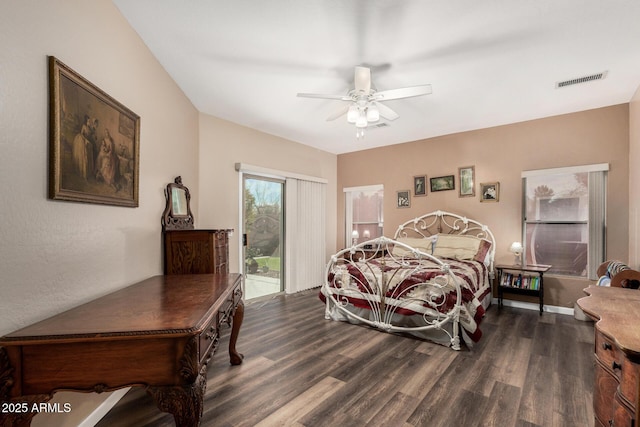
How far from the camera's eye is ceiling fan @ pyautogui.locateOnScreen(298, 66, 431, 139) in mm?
2635

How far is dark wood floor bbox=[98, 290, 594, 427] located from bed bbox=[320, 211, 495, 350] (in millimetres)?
216

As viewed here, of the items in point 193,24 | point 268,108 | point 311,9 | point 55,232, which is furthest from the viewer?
point 268,108

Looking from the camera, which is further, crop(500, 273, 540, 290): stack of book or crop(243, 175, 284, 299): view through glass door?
crop(243, 175, 284, 299): view through glass door

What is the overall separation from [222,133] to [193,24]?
209 cm

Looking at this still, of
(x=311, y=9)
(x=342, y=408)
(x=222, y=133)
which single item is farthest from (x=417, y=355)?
(x=222, y=133)

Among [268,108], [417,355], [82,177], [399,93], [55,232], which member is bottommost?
[417,355]

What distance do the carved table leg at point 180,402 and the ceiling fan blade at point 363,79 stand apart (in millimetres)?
2645

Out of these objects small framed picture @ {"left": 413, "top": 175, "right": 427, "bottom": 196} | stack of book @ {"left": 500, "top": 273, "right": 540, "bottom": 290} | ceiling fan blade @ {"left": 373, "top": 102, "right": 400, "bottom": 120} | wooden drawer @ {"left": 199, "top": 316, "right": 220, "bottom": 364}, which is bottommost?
stack of book @ {"left": 500, "top": 273, "right": 540, "bottom": 290}

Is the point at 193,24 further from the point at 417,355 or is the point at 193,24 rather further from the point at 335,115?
the point at 417,355

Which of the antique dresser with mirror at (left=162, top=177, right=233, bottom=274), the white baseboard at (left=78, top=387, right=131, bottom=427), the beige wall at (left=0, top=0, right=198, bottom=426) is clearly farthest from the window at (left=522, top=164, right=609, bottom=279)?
the white baseboard at (left=78, top=387, right=131, bottom=427)

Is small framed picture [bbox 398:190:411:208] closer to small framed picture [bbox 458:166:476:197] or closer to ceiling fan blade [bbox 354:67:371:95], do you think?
small framed picture [bbox 458:166:476:197]

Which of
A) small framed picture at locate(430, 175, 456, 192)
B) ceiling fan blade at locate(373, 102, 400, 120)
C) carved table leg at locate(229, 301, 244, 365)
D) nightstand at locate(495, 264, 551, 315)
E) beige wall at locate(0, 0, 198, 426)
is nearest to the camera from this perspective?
beige wall at locate(0, 0, 198, 426)

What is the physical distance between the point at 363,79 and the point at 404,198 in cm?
321

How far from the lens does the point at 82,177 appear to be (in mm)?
1672
